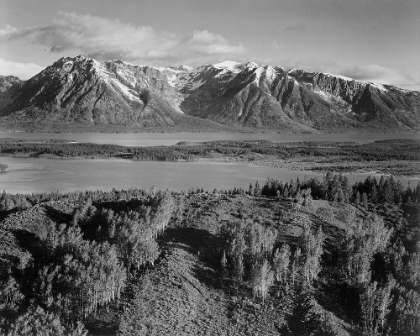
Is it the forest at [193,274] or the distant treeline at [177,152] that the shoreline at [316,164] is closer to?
the distant treeline at [177,152]

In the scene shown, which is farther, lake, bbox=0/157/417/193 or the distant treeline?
the distant treeline

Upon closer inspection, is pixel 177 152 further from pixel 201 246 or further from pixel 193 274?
pixel 193 274

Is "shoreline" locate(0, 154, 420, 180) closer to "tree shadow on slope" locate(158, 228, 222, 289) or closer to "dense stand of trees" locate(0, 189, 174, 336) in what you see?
"tree shadow on slope" locate(158, 228, 222, 289)

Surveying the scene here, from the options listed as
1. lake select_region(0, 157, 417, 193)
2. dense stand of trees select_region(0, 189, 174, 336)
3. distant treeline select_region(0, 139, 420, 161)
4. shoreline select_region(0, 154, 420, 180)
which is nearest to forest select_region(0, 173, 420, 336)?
dense stand of trees select_region(0, 189, 174, 336)

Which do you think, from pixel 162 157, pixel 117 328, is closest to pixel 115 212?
pixel 117 328

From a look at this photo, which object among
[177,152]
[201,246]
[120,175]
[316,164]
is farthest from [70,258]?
[177,152]

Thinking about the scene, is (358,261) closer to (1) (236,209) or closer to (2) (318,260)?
(2) (318,260)
